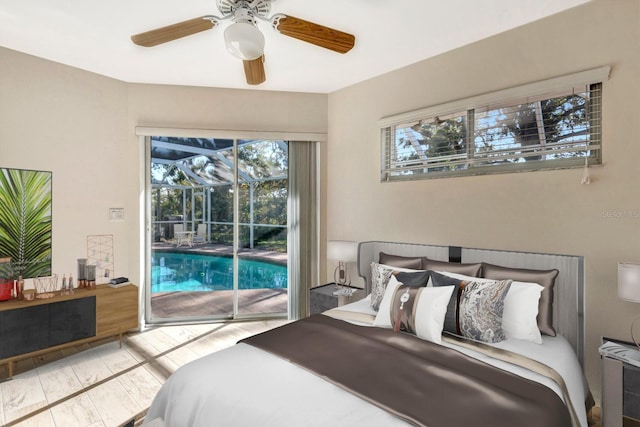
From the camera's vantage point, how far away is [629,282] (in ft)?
6.57

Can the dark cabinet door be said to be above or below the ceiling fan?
below

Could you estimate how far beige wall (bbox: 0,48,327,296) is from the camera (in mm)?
3260

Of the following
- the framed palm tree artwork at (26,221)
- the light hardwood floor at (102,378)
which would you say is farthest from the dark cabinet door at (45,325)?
the framed palm tree artwork at (26,221)

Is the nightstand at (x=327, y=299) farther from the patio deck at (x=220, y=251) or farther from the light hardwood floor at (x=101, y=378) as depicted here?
the patio deck at (x=220, y=251)

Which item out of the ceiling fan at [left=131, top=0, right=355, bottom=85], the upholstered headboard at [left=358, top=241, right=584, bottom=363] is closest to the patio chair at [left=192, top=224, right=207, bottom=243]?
the ceiling fan at [left=131, top=0, right=355, bottom=85]

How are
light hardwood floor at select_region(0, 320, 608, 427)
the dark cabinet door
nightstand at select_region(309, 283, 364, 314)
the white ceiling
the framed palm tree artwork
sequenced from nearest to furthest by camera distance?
light hardwood floor at select_region(0, 320, 608, 427), the white ceiling, the dark cabinet door, the framed palm tree artwork, nightstand at select_region(309, 283, 364, 314)

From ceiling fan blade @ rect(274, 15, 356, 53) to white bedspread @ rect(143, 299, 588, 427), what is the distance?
1.99 m

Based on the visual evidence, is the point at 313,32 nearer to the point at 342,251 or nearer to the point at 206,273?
the point at 342,251

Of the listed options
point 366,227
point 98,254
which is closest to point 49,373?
point 98,254

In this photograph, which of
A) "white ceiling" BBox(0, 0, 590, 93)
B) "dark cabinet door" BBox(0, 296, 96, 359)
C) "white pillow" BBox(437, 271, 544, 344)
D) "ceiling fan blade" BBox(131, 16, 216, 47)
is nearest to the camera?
"ceiling fan blade" BBox(131, 16, 216, 47)

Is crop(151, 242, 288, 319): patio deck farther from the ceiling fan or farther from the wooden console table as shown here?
the ceiling fan

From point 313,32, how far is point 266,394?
2102 millimetres

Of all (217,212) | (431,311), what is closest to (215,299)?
(217,212)

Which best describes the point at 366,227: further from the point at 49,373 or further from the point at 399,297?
the point at 49,373
